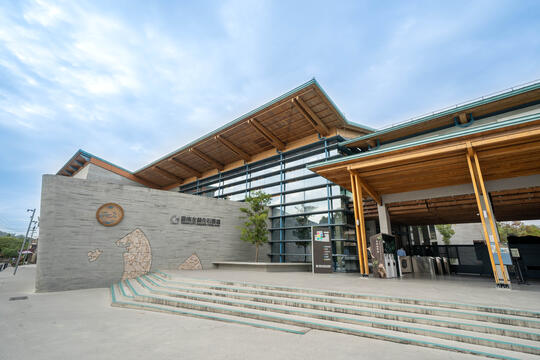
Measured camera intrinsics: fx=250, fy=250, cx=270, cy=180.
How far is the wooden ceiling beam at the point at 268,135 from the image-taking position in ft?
55.3

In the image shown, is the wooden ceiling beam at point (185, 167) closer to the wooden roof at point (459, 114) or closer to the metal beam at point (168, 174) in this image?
the metal beam at point (168, 174)

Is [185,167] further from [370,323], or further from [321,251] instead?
[370,323]

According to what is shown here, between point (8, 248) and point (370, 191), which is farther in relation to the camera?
point (8, 248)

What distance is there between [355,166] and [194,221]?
9.56 meters

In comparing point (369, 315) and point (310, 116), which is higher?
point (310, 116)

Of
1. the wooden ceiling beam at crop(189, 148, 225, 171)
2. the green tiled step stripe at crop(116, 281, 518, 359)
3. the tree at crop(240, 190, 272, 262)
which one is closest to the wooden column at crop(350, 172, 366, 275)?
the tree at crop(240, 190, 272, 262)

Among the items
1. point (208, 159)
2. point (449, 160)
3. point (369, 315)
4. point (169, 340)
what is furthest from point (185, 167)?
point (369, 315)

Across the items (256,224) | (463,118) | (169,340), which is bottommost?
(169,340)

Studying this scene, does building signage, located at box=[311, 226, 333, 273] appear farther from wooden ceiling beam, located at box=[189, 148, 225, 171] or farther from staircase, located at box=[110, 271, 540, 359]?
wooden ceiling beam, located at box=[189, 148, 225, 171]

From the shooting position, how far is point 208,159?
2192cm

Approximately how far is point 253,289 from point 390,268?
6562 mm

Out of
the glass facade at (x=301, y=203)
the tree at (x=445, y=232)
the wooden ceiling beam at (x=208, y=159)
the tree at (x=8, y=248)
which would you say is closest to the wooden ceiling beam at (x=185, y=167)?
the wooden ceiling beam at (x=208, y=159)

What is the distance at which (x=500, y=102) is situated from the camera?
37.5 ft

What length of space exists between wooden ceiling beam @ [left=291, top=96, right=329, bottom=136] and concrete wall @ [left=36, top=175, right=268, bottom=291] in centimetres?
812
